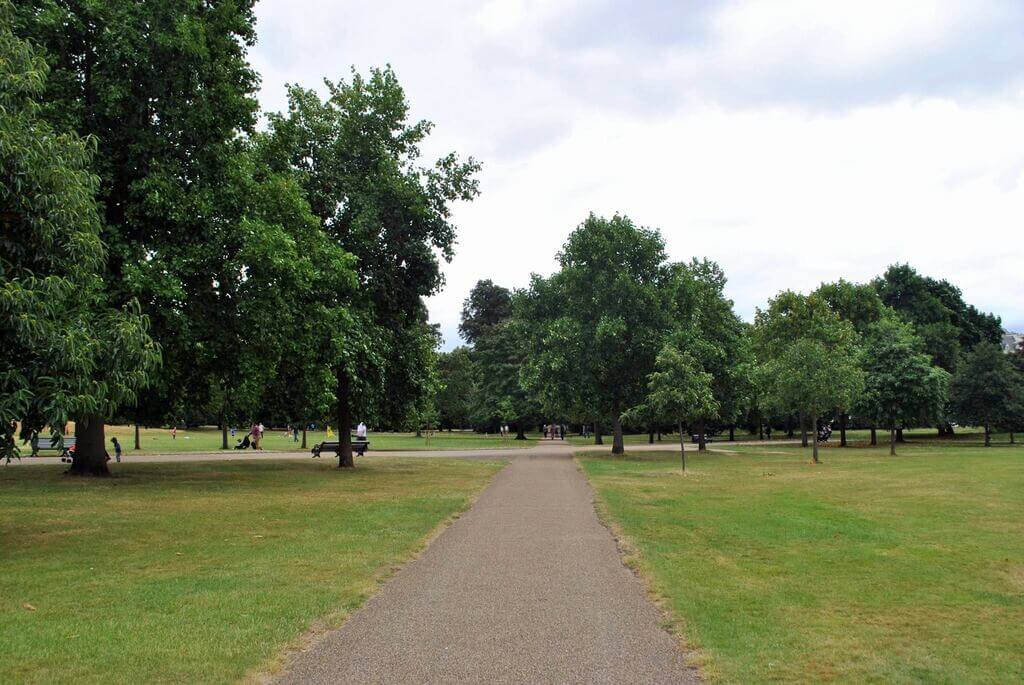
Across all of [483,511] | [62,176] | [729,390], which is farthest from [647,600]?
[729,390]

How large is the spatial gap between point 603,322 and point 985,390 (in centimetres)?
3217

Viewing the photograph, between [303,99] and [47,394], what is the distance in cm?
2185

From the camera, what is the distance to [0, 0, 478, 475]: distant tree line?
10.0m

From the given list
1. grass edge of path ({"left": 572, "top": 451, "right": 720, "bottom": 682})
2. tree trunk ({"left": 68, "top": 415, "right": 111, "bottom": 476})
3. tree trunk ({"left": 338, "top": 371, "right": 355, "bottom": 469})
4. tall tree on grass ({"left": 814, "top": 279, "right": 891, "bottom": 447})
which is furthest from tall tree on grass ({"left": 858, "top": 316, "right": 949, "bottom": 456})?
tree trunk ({"left": 68, "top": 415, "right": 111, "bottom": 476})

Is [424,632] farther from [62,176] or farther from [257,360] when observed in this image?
[257,360]

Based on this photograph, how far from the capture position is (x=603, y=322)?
3762cm

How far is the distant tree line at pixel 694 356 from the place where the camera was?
3569 centimetres

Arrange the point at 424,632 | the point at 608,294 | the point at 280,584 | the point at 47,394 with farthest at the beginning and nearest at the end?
the point at 608,294 < the point at 47,394 < the point at 280,584 < the point at 424,632

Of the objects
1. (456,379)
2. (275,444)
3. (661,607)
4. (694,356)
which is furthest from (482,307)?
(661,607)

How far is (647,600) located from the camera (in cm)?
763

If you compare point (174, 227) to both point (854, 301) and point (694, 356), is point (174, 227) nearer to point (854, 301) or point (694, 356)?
point (694, 356)

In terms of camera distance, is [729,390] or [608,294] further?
[729,390]

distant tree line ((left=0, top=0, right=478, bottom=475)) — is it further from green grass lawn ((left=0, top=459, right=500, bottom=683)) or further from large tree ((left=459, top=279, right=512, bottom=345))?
large tree ((left=459, top=279, right=512, bottom=345))

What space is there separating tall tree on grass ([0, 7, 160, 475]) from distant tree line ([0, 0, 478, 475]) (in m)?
0.03
